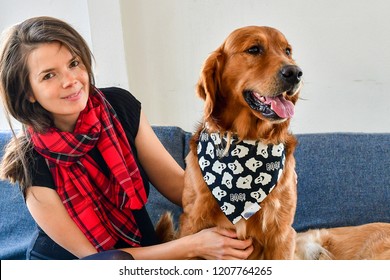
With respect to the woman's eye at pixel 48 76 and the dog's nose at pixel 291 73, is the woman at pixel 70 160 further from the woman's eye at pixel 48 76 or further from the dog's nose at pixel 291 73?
the dog's nose at pixel 291 73

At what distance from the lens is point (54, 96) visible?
1.05 m

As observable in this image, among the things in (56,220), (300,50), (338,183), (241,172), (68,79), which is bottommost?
(338,183)

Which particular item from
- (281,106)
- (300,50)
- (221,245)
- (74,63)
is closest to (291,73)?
(281,106)

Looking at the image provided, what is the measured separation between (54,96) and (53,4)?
85cm

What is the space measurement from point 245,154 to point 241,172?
47mm

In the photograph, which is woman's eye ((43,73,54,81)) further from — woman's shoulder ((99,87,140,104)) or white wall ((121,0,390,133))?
white wall ((121,0,390,133))

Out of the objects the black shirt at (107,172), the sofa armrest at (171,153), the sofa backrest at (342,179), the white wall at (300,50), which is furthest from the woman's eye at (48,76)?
the sofa backrest at (342,179)

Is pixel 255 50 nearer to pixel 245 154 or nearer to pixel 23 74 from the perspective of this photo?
pixel 245 154

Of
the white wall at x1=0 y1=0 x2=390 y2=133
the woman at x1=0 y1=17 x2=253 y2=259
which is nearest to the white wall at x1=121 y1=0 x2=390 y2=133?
the white wall at x1=0 y1=0 x2=390 y2=133

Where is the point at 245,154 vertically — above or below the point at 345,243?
above

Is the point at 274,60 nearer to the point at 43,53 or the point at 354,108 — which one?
the point at 43,53

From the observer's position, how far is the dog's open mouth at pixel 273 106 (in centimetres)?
94

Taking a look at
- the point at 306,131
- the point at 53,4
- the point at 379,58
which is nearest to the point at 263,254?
the point at 306,131

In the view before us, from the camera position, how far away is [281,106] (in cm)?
95
